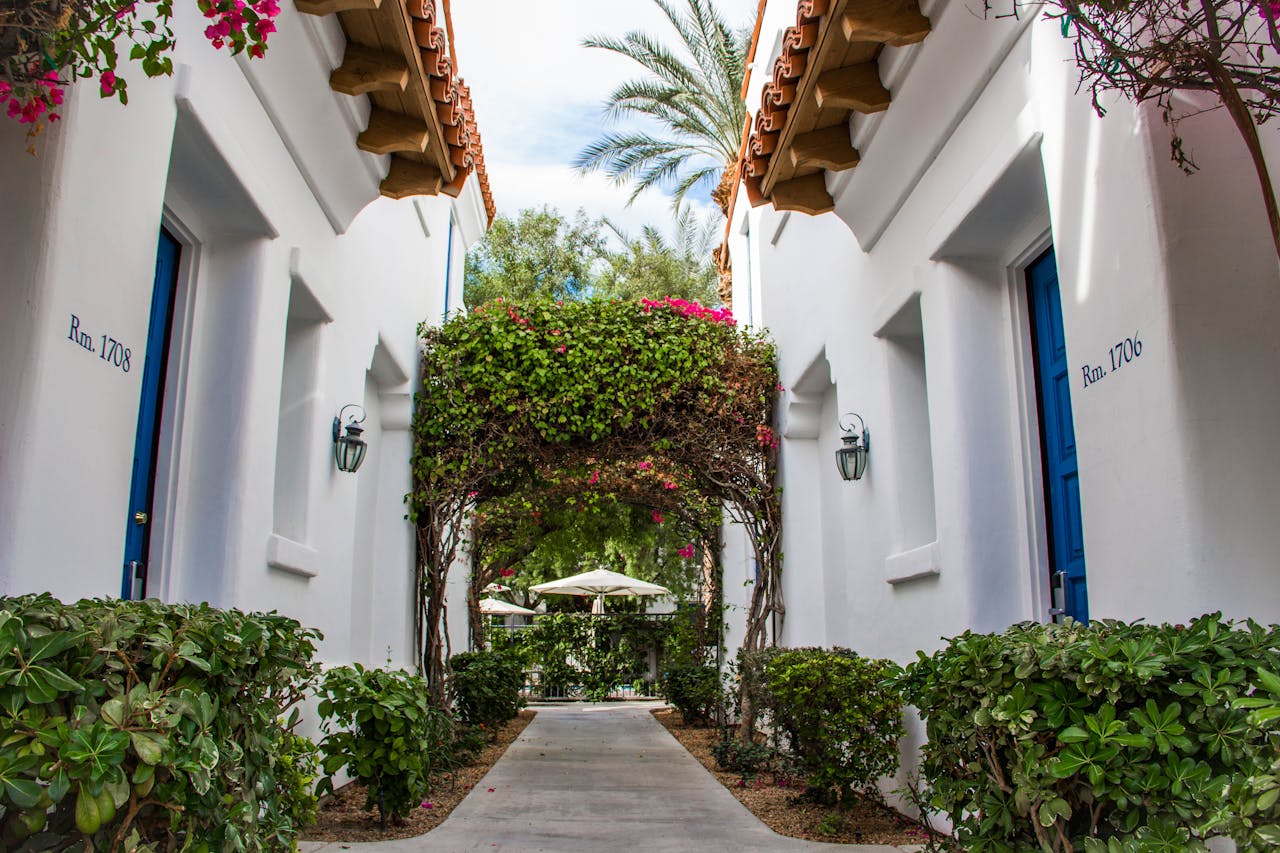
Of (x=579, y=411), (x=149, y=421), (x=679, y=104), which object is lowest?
(x=149, y=421)

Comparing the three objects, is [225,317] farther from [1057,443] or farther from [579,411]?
[1057,443]

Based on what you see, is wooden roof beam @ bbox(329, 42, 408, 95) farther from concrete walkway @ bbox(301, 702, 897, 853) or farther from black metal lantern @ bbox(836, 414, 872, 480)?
concrete walkway @ bbox(301, 702, 897, 853)

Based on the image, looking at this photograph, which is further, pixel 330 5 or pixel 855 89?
pixel 855 89

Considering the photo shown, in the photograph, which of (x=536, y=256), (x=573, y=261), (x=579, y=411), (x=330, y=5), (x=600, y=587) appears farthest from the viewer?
(x=573, y=261)

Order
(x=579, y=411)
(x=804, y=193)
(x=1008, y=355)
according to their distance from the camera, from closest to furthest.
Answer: (x=1008, y=355)
(x=804, y=193)
(x=579, y=411)

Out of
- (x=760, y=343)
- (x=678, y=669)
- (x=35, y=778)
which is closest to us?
(x=35, y=778)

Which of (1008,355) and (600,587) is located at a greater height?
(1008,355)

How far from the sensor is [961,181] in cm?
521

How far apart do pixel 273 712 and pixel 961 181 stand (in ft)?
13.6

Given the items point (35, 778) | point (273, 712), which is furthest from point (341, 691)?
point (35, 778)

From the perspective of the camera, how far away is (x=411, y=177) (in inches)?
262

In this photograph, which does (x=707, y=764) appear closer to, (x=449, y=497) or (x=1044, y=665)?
(x=449, y=497)

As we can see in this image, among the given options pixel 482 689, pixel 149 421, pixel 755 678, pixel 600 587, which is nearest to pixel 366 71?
pixel 149 421

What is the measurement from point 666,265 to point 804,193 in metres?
18.1
